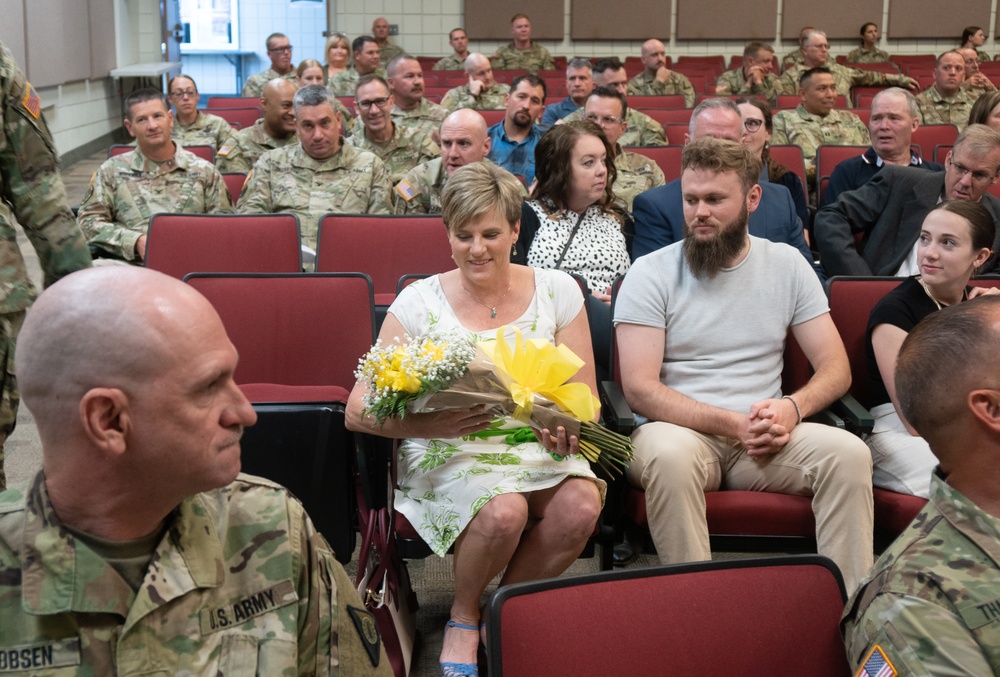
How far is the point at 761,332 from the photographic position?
104 inches

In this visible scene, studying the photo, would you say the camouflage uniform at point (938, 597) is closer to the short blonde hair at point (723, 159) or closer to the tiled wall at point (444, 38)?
the short blonde hair at point (723, 159)

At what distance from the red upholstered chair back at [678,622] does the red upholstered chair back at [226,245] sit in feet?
8.30

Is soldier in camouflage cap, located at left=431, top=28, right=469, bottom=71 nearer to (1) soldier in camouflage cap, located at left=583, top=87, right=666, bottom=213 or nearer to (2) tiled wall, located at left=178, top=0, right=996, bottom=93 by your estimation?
(2) tiled wall, located at left=178, top=0, right=996, bottom=93

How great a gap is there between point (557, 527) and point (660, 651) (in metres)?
0.97

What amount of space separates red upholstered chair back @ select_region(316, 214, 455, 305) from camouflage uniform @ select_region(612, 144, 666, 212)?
145 centimetres

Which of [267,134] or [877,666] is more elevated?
[267,134]

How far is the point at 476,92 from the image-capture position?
7844 millimetres

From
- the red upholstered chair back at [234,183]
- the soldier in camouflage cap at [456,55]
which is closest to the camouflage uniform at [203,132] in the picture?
the red upholstered chair back at [234,183]

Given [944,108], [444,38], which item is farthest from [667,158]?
[444,38]

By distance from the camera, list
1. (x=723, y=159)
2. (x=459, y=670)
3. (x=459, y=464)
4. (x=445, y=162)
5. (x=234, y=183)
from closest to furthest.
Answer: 1. (x=459, y=670)
2. (x=459, y=464)
3. (x=723, y=159)
4. (x=445, y=162)
5. (x=234, y=183)

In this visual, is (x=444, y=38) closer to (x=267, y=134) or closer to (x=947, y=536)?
(x=267, y=134)

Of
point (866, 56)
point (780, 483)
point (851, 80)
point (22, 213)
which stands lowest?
point (780, 483)

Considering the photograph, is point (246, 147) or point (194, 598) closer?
point (194, 598)

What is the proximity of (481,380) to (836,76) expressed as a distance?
8.71 meters
